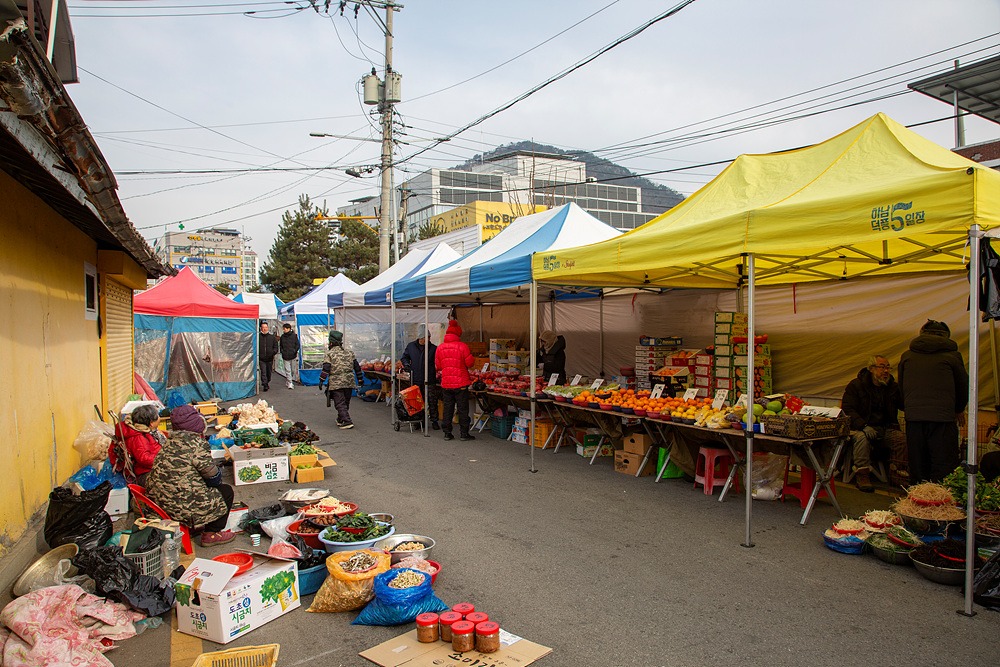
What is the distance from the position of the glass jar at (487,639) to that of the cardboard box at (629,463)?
16.3ft

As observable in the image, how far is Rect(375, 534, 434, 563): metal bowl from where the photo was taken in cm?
494

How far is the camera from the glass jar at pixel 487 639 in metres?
3.63

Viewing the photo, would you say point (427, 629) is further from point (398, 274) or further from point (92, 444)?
point (398, 274)

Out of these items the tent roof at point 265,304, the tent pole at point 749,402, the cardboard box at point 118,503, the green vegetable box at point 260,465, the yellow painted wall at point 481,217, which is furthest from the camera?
the yellow painted wall at point 481,217

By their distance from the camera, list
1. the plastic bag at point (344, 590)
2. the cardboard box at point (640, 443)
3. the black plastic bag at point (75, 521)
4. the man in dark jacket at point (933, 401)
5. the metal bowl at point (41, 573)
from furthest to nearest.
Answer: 1. the cardboard box at point (640, 443)
2. the man in dark jacket at point (933, 401)
3. the black plastic bag at point (75, 521)
4. the plastic bag at point (344, 590)
5. the metal bowl at point (41, 573)

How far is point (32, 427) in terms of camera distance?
4.88 meters

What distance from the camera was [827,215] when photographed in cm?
507

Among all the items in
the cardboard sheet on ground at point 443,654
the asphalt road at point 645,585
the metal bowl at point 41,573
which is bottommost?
the asphalt road at point 645,585

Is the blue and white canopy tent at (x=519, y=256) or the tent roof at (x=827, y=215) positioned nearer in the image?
the tent roof at (x=827, y=215)

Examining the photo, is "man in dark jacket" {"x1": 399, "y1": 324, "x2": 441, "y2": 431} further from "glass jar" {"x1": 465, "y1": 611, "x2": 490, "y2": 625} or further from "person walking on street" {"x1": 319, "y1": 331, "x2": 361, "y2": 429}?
"glass jar" {"x1": 465, "y1": 611, "x2": 490, "y2": 625}

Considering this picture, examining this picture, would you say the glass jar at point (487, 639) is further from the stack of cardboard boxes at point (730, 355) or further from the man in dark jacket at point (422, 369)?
the man in dark jacket at point (422, 369)

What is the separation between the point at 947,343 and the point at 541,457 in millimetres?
5415

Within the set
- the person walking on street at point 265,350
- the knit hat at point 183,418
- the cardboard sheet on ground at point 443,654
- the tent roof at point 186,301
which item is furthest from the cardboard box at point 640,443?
the person walking on street at point 265,350

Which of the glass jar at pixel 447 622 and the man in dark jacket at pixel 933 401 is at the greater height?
the man in dark jacket at pixel 933 401
